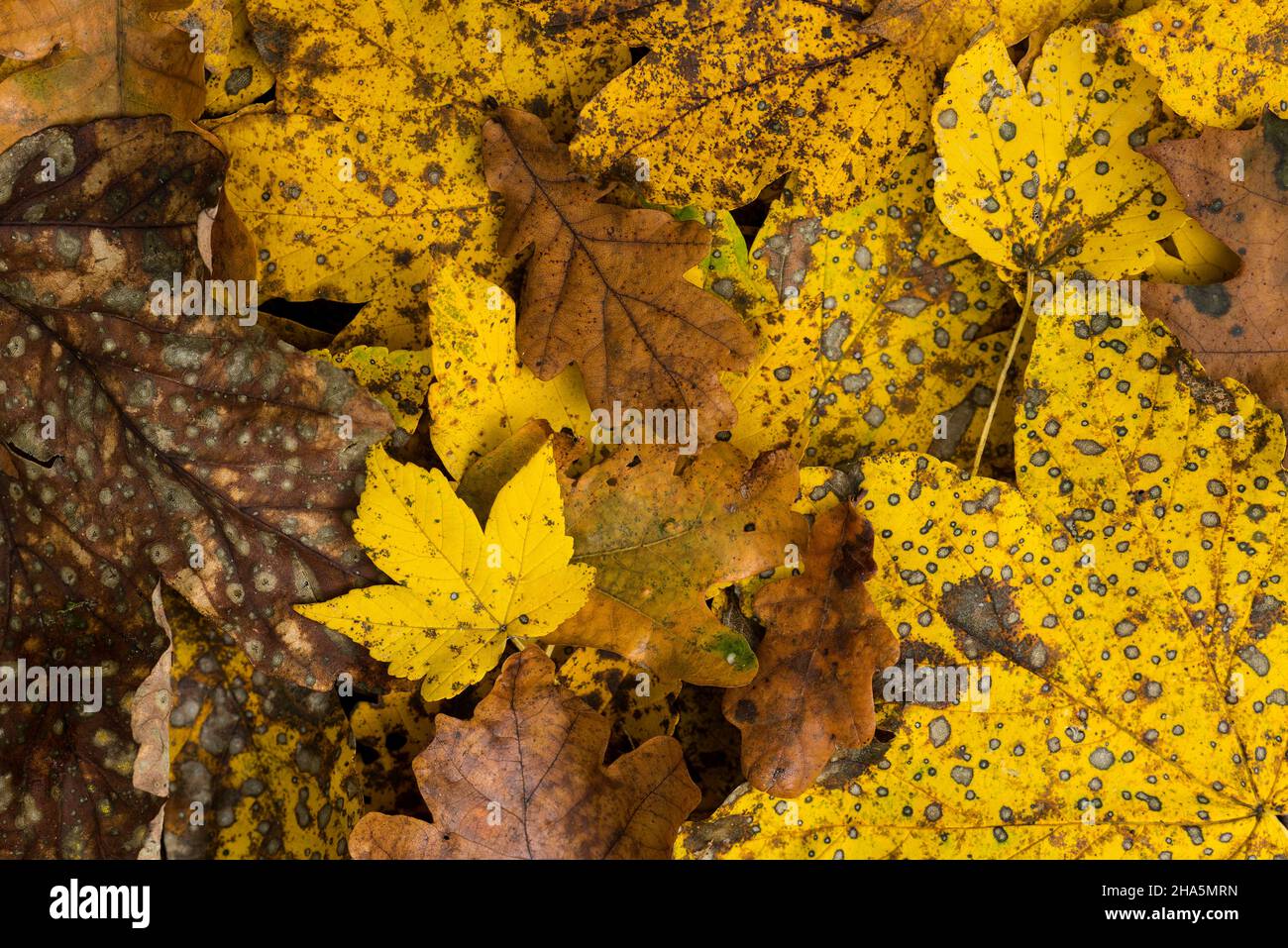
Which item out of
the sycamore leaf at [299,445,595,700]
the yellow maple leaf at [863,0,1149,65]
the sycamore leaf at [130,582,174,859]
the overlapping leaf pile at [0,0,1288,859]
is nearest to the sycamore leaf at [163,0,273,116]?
the overlapping leaf pile at [0,0,1288,859]

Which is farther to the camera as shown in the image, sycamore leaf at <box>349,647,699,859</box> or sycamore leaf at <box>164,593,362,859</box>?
sycamore leaf at <box>164,593,362,859</box>

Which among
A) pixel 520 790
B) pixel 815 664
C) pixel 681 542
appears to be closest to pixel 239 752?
pixel 520 790

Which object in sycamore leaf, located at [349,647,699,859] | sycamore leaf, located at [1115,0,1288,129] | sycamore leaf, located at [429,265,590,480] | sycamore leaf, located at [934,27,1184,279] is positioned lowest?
sycamore leaf, located at [349,647,699,859]

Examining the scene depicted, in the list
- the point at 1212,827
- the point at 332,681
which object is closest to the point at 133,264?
the point at 332,681

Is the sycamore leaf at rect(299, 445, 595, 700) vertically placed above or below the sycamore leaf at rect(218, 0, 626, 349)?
below

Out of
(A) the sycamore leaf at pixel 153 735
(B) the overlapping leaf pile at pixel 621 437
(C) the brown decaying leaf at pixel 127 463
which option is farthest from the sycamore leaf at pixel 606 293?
(A) the sycamore leaf at pixel 153 735

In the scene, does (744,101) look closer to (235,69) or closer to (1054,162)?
(1054,162)

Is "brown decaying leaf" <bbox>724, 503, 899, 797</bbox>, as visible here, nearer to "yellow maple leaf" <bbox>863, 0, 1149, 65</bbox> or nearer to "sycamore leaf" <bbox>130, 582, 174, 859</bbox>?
"yellow maple leaf" <bbox>863, 0, 1149, 65</bbox>
